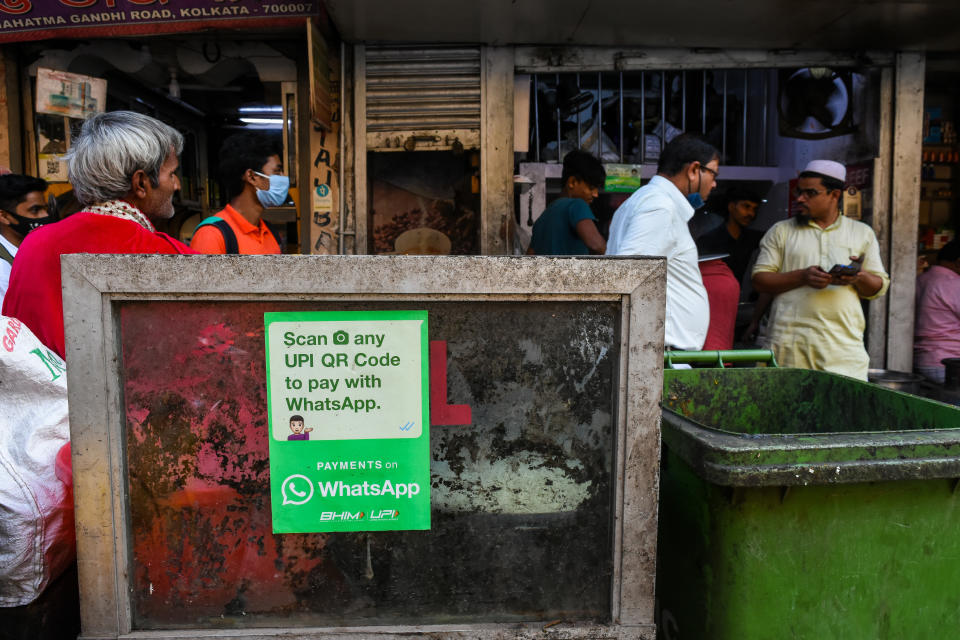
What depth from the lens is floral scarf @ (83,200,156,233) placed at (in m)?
1.64

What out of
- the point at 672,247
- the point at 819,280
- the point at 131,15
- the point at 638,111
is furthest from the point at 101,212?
the point at 638,111

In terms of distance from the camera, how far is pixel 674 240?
2.75 metres

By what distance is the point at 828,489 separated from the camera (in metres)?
1.19

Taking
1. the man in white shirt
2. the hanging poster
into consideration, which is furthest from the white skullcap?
the hanging poster

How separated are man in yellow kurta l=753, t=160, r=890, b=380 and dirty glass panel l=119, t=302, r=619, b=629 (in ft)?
8.84

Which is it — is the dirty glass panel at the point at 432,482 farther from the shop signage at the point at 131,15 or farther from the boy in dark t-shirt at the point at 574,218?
the shop signage at the point at 131,15

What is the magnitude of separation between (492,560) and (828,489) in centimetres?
63

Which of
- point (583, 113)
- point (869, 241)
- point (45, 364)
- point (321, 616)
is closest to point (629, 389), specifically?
point (321, 616)

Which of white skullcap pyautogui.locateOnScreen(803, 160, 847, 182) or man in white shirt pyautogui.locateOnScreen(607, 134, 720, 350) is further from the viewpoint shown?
white skullcap pyautogui.locateOnScreen(803, 160, 847, 182)

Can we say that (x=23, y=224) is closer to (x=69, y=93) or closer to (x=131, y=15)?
(x=69, y=93)

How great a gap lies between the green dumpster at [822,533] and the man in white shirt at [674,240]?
151 centimetres

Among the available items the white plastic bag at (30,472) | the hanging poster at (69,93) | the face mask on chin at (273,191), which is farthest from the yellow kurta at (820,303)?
the hanging poster at (69,93)

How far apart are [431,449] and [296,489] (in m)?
0.24

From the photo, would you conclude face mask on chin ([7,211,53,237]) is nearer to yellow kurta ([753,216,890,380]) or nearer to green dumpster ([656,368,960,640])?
green dumpster ([656,368,960,640])
